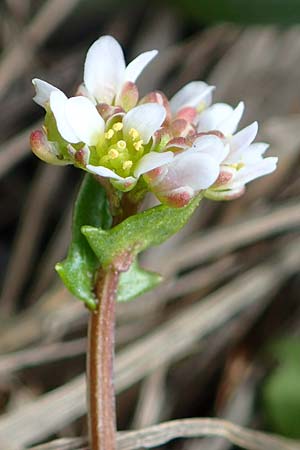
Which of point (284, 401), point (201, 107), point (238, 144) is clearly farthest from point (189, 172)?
point (284, 401)

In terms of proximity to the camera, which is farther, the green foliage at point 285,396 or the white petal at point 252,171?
the green foliage at point 285,396

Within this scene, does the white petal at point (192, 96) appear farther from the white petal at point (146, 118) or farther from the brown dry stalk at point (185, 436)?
the brown dry stalk at point (185, 436)

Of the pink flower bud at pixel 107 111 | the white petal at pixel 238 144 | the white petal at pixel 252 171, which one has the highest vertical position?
the pink flower bud at pixel 107 111

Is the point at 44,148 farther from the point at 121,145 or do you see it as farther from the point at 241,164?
the point at 241,164

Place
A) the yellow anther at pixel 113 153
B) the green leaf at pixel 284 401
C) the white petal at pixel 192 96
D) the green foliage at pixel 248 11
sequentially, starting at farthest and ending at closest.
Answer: the green foliage at pixel 248 11 < the green leaf at pixel 284 401 < the white petal at pixel 192 96 < the yellow anther at pixel 113 153

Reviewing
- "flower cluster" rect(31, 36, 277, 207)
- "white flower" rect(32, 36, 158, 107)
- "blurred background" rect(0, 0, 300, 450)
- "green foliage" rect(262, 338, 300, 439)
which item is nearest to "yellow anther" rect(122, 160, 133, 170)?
"flower cluster" rect(31, 36, 277, 207)

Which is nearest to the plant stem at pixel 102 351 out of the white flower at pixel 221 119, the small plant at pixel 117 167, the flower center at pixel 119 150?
the small plant at pixel 117 167

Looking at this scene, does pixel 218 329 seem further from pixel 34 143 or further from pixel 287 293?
pixel 34 143

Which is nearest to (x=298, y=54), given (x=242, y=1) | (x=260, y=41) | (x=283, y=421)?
(x=260, y=41)
